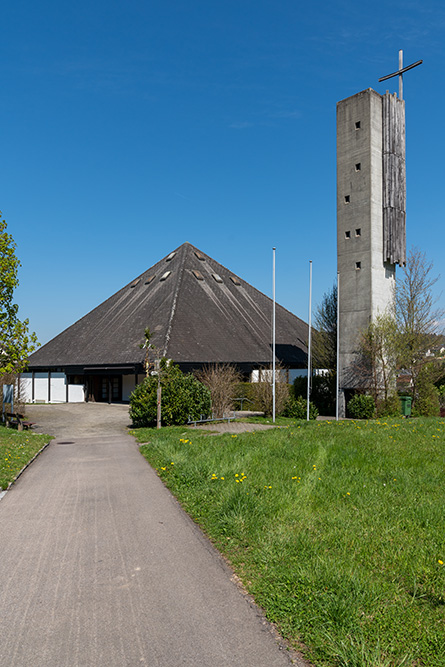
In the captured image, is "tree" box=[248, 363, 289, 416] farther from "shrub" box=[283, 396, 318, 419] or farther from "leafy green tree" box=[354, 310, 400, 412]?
"leafy green tree" box=[354, 310, 400, 412]

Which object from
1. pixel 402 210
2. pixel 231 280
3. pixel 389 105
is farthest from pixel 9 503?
pixel 231 280

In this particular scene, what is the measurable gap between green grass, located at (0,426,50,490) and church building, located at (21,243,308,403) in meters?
14.0

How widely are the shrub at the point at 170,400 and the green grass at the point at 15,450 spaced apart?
4012mm

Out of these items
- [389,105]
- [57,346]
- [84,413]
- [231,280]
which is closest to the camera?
[389,105]

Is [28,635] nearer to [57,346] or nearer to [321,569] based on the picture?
[321,569]

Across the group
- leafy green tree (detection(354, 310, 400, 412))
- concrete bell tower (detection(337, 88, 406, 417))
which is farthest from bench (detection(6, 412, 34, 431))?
leafy green tree (detection(354, 310, 400, 412))

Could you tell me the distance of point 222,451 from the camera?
12.4 metres

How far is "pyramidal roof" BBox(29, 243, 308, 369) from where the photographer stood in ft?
111

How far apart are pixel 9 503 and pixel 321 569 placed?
5.97 m

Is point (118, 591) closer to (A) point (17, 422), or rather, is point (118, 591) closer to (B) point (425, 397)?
(A) point (17, 422)

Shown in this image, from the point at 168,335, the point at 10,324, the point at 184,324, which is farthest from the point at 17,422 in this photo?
the point at 184,324

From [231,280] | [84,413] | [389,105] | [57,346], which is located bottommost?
[84,413]

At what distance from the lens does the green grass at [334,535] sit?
4.06m

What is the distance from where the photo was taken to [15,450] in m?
14.1
